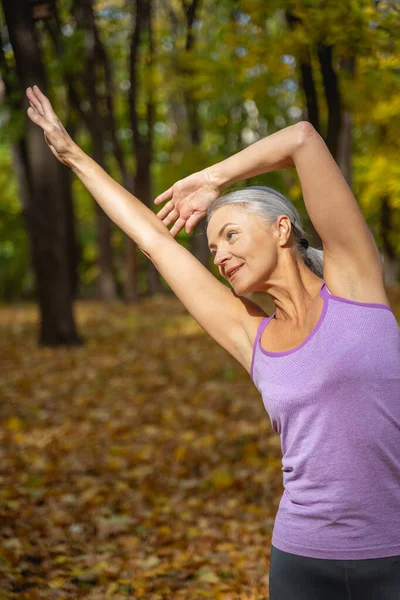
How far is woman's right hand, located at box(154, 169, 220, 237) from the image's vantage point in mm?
2307

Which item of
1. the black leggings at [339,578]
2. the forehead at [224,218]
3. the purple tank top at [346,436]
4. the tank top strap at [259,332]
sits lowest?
the black leggings at [339,578]

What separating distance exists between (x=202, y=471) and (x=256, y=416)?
5.32 feet

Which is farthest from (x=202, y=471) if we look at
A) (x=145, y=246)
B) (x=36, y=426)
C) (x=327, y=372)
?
(x=327, y=372)

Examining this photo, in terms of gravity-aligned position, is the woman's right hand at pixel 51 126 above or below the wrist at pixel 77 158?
above

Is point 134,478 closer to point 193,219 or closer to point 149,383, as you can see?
point 149,383

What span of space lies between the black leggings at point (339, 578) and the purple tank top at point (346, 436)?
22 mm

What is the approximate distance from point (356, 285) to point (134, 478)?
4.53m

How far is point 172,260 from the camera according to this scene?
235cm

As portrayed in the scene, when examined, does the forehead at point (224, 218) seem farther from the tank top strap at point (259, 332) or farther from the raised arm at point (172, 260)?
the tank top strap at point (259, 332)

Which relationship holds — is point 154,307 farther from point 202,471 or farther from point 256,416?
point 202,471

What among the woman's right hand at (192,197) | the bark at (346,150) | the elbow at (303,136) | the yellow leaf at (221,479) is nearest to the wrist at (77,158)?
the woman's right hand at (192,197)

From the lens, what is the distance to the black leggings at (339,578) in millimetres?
1846

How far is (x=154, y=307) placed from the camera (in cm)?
1820

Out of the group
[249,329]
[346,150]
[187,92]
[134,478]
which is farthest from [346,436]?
[187,92]
